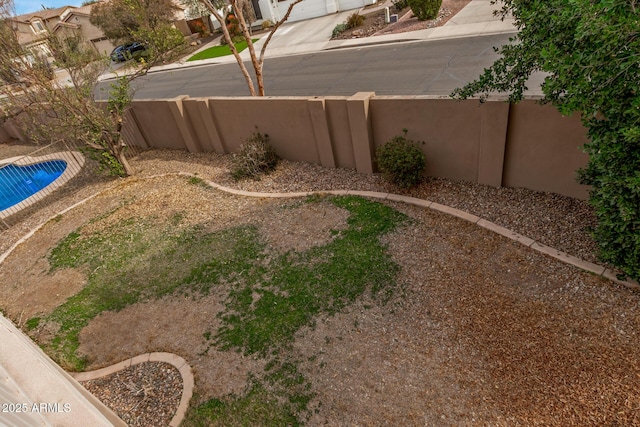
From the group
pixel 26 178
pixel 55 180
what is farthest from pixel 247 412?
pixel 26 178

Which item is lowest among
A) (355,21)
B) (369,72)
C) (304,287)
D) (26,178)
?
(26,178)

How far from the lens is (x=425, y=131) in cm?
736

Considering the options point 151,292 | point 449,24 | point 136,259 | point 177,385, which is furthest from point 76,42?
point 449,24

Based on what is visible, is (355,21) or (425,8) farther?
(355,21)

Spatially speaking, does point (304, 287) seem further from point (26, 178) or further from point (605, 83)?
point (26, 178)

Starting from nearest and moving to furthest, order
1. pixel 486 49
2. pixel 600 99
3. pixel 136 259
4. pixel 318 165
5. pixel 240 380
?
1. pixel 600 99
2. pixel 240 380
3. pixel 136 259
4. pixel 318 165
5. pixel 486 49

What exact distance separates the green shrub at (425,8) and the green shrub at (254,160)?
17.7m

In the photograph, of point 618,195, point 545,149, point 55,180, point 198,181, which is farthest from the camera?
point 55,180

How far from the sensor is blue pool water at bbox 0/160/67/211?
45.5 feet

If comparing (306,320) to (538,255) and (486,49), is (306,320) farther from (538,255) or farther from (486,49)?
(486,49)

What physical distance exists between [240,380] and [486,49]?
17.0 m

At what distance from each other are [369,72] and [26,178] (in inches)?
598

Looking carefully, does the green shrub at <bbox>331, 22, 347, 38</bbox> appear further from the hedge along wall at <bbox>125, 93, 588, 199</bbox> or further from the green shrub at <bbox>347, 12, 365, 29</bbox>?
the hedge along wall at <bbox>125, 93, 588, 199</bbox>

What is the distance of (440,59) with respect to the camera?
1625 cm
